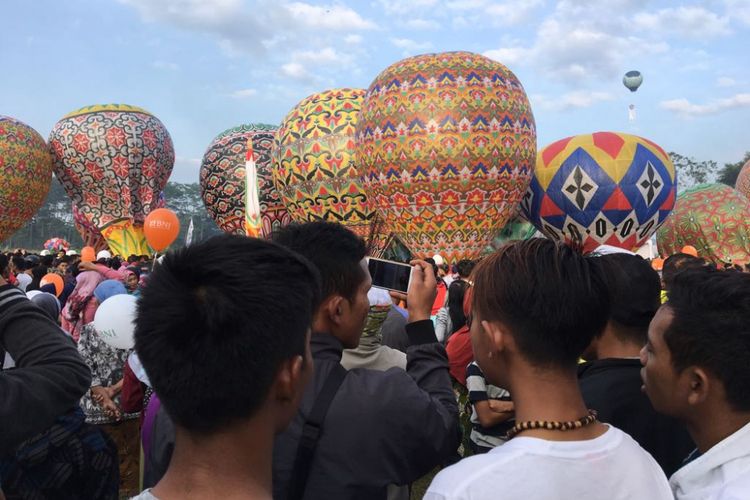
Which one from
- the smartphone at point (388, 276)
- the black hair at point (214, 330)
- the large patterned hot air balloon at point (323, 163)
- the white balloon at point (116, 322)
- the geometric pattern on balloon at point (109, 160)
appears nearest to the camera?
the black hair at point (214, 330)

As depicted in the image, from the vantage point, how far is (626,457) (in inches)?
56.5

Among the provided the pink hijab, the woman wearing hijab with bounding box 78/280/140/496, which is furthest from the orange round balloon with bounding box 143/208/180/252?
the woman wearing hijab with bounding box 78/280/140/496

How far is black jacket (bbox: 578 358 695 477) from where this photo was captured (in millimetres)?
2150

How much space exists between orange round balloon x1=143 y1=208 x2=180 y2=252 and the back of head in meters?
12.2

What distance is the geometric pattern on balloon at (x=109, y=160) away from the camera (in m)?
22.9

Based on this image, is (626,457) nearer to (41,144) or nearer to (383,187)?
(383,187)

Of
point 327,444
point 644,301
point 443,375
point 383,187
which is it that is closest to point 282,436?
point 327,444

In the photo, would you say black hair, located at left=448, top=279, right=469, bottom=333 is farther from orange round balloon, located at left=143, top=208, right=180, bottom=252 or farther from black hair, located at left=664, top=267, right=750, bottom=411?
orange round balloon, located at left=143, top=208, right=180, bottom=252

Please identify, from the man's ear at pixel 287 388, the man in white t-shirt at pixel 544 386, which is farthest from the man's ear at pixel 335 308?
the man's ear at pixel 287 388

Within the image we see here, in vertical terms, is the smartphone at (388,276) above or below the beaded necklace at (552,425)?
above

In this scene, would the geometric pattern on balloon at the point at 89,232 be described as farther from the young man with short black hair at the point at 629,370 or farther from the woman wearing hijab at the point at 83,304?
the young man with short black hair at the point at 629,370

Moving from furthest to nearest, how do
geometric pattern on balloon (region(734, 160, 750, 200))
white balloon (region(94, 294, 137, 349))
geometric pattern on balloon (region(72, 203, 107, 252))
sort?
1. geometric pattern on balloon (region(734, 160, 750, 200))
2. geometric pattern on balloon (region(72, 203, 107, 252))
3. white balloon (region(94, 294, 137, 349))

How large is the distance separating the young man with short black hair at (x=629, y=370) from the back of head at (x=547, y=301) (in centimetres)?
66

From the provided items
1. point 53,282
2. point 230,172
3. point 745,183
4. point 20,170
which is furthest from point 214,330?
point 745,183
